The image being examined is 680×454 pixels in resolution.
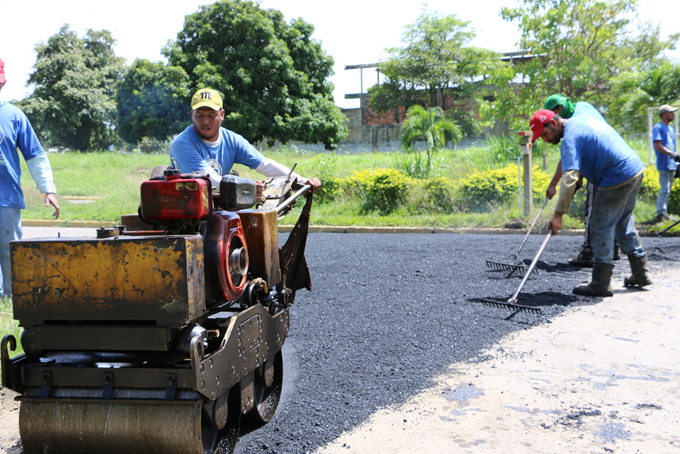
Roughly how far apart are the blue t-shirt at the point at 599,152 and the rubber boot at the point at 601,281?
30.9 inches

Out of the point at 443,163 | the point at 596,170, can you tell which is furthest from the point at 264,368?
the point at 443,163

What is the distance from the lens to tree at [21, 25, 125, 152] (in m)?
37.8

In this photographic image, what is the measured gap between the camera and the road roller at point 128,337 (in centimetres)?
197

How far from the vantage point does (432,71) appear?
1476 inches

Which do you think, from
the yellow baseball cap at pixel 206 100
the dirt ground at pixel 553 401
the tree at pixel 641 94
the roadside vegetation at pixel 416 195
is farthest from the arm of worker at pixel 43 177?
the tree at pixel 641 94

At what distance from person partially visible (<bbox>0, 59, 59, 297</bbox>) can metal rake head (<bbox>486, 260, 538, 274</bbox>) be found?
15.1ft

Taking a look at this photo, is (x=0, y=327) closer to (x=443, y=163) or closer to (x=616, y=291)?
(x=616, y=291)

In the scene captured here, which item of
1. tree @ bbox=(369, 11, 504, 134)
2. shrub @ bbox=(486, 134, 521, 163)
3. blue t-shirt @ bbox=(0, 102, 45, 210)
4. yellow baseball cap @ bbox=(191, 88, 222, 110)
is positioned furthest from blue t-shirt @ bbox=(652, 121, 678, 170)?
tree @ bbox=(369, 11, 504, 134)

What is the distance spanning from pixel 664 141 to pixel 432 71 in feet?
98.6

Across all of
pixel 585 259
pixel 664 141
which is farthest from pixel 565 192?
pixel 664 141

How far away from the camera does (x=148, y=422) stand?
2.00 metres

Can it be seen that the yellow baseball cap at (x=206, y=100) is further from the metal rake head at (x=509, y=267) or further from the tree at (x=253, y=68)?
the tree at (x=253, y=68)

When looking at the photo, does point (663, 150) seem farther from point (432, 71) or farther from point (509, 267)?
point (432, 71)

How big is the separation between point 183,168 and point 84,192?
1448 cm
